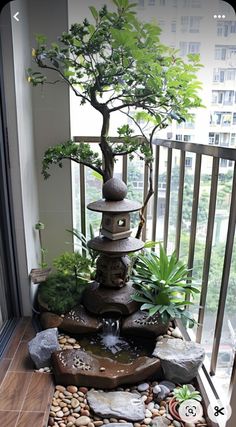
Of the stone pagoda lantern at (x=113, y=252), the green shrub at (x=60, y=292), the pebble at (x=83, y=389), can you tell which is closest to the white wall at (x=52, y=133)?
the green shrub at (x=60, y=292)

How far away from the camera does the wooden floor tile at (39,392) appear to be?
1181 mm

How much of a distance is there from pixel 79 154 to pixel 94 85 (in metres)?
0.38

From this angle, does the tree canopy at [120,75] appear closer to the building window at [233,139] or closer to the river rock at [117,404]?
the building window at [233,139]

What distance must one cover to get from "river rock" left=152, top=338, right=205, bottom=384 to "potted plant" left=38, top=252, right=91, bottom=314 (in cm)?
57

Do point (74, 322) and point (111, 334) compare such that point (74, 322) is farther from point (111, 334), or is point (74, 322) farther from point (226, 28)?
point (226, 28)

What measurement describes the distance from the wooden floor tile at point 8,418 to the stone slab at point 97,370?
22cm

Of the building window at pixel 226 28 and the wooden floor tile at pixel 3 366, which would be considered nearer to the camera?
the building window at pixel 226 28

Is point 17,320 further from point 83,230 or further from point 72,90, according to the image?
point 72,90

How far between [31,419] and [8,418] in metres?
0.09

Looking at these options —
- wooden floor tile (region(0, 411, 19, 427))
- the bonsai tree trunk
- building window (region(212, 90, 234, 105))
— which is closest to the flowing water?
wooden floor tile (region(0, 411, 19, 427))

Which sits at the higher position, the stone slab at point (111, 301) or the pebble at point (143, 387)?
the stone slab at point (111, 301)

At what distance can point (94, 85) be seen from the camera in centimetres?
156

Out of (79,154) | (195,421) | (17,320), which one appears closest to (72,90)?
(79,154)

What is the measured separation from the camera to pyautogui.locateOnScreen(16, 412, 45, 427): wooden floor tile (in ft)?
3.63
